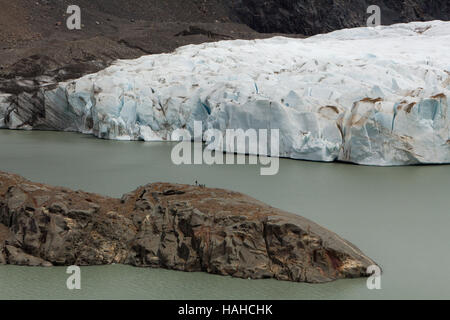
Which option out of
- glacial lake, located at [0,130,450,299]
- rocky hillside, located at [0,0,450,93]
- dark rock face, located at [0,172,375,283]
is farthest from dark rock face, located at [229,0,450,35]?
dark rock face, located at [0,172,375,283]

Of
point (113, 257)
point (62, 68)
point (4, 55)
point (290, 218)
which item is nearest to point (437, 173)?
point (290, 218)

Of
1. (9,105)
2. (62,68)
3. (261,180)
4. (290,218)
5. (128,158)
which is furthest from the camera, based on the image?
(62,68)

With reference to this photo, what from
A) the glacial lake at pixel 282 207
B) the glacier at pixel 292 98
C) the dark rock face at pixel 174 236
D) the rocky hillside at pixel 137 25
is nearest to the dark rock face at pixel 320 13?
the rocky hillside at pixel 137 25

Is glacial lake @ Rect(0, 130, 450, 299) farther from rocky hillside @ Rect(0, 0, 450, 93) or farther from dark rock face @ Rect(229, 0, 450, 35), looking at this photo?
dark rock face @ Rect(229, 0, 450, 35)

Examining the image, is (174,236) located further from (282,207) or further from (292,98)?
(292,98)

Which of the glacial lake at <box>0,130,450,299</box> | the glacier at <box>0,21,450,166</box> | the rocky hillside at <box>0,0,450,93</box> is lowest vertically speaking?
the glacial lake at <box>0,130,450,299</box>

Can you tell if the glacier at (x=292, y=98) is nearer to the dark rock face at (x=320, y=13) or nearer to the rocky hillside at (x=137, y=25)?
the rocky hillside at (x=137, y=25)

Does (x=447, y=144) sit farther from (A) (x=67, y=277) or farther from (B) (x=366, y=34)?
(B) (x=366, y=34)
